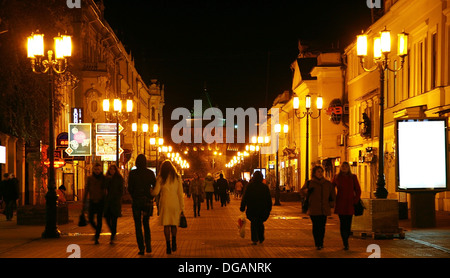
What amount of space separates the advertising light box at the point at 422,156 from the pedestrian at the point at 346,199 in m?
5.39

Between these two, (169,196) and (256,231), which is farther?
(256,231)

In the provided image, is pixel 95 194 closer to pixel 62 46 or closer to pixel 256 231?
pixel 256 231

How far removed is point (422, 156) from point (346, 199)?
604cm

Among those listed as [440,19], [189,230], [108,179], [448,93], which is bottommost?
[189,230]

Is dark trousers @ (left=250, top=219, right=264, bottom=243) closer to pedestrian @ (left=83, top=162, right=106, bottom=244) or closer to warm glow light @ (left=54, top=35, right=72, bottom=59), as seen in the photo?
pedestrian @ (left=83, top=162, right=106, bottom=244)

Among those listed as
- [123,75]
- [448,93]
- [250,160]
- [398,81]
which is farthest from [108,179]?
[250,160]

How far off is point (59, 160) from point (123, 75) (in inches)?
1632

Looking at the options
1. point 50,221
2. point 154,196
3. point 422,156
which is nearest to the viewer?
point 154,196

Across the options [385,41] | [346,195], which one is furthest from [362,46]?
[346,195]

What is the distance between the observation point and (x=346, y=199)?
16344 millimetres

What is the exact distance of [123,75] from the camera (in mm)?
77188

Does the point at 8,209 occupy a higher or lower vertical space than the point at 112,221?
lower
